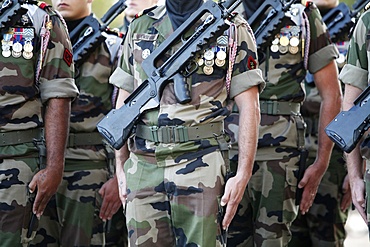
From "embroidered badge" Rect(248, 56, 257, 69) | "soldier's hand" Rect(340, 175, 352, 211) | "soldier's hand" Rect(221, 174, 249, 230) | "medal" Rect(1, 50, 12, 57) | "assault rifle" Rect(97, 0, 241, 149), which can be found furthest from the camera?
"soldier's hand" Rect(340, 175, 352, 211)

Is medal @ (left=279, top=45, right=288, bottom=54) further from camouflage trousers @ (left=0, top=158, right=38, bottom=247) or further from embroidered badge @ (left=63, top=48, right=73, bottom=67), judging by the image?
camouflage trousers @ (left=0, top=158, right=38, bottom=247)

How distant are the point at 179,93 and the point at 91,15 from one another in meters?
2.14

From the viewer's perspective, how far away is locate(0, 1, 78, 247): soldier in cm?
564

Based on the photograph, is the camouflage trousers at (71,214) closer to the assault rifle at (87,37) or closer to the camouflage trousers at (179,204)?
the assault rifle at (87,37)

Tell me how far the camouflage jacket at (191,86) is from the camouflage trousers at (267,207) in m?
1.14

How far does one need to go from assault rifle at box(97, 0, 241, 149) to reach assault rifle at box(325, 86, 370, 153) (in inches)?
31.2

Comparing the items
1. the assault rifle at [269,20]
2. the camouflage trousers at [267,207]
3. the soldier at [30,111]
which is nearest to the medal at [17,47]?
the soldier at [30,111]

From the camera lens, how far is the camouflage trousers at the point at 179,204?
17.0ft

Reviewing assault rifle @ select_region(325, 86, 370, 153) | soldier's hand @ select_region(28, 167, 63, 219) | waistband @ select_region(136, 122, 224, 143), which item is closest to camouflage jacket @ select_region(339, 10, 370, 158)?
assault rifle @ select_region(325, 86, 370, 153)

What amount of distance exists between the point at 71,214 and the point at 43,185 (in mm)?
1072

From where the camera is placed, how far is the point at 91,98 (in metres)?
6.93

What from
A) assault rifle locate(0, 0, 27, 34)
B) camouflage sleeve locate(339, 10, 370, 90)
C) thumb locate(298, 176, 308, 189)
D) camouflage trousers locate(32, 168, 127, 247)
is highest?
assault rifle locate(0, 0, 27, 34)

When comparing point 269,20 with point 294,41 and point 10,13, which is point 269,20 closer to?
point 294,41

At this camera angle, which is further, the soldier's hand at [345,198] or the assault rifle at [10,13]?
the soldier's hand at [345,198]
